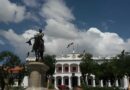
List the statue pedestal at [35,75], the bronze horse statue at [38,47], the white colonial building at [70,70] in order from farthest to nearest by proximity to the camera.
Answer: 1. the white colonial building at [70,70]
2. the bronze horse statue at [38,47]
3. the statue pedestal at [35,75]

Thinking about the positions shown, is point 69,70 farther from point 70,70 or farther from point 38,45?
point 38,45

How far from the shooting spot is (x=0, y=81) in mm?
70250

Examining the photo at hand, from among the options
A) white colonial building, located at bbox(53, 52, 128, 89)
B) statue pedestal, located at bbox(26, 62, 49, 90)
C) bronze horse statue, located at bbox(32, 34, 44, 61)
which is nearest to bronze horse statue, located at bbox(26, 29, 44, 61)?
bronze horse statue, located at bbox(32, 34, 44, 61)

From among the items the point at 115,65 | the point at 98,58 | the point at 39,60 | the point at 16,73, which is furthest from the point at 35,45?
Result: the point at 98,58

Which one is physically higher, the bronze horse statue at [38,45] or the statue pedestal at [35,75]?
the bronze horse statue at [38,45]

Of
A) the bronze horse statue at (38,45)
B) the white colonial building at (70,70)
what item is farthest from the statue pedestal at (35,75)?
the white colonial building at (70,70)

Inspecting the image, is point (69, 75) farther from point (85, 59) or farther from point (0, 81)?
point (0, 81)

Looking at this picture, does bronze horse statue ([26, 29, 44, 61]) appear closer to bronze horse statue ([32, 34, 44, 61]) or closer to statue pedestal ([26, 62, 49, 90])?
bronze horse statue ([32, 34, 44, 61])

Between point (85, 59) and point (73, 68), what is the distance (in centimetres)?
3032

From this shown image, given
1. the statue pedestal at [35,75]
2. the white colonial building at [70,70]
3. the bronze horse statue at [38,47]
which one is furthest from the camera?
the white colonial building at [70,70]

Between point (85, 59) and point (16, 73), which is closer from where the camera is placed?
point (16, 73)

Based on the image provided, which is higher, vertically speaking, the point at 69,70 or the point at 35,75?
the point at 69,70

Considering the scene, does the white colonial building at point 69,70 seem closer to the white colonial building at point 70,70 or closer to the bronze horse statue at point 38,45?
the white colonial building at point 70,70

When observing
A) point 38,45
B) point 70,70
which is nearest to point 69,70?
point 70,70
